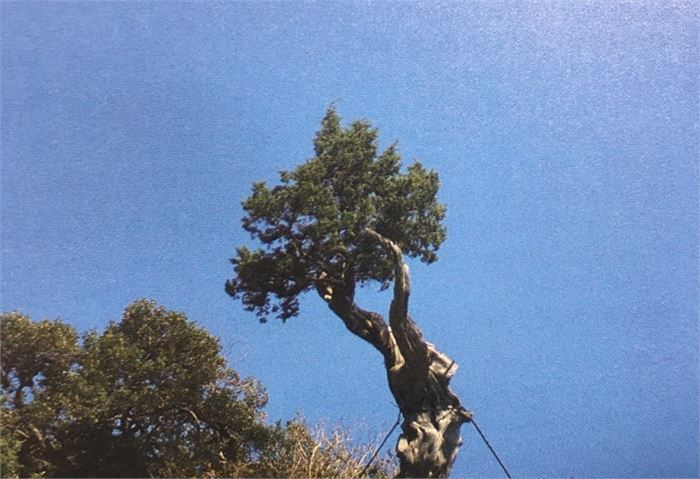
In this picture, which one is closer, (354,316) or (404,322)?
(404,322)

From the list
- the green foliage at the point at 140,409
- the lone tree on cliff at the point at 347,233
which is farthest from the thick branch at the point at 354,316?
the green foliage at the point at 140,409

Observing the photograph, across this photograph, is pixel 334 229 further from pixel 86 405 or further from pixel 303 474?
pixel 86 405

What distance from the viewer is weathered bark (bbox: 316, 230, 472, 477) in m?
11.8

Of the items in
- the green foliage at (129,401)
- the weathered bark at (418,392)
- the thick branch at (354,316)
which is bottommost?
the green foliage at (129,401)

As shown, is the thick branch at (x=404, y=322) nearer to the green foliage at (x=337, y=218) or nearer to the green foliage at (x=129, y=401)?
the green foliage at (x=337, y=218)

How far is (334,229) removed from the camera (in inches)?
531

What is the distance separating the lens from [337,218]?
1363 centimetres

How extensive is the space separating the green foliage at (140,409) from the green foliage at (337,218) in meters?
2.43

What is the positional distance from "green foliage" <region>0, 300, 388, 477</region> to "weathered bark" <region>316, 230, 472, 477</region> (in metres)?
2.73

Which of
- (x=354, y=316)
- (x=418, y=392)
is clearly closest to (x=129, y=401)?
(x=354, y=316)

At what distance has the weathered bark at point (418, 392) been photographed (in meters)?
11.8

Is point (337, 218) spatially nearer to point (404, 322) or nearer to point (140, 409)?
point (404, 322)

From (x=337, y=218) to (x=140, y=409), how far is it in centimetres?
626

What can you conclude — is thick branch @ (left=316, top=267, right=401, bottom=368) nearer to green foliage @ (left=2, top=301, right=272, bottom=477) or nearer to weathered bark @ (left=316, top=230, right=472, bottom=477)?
weathered bark @ (left=316, top=230, right=472, bottom=477)
